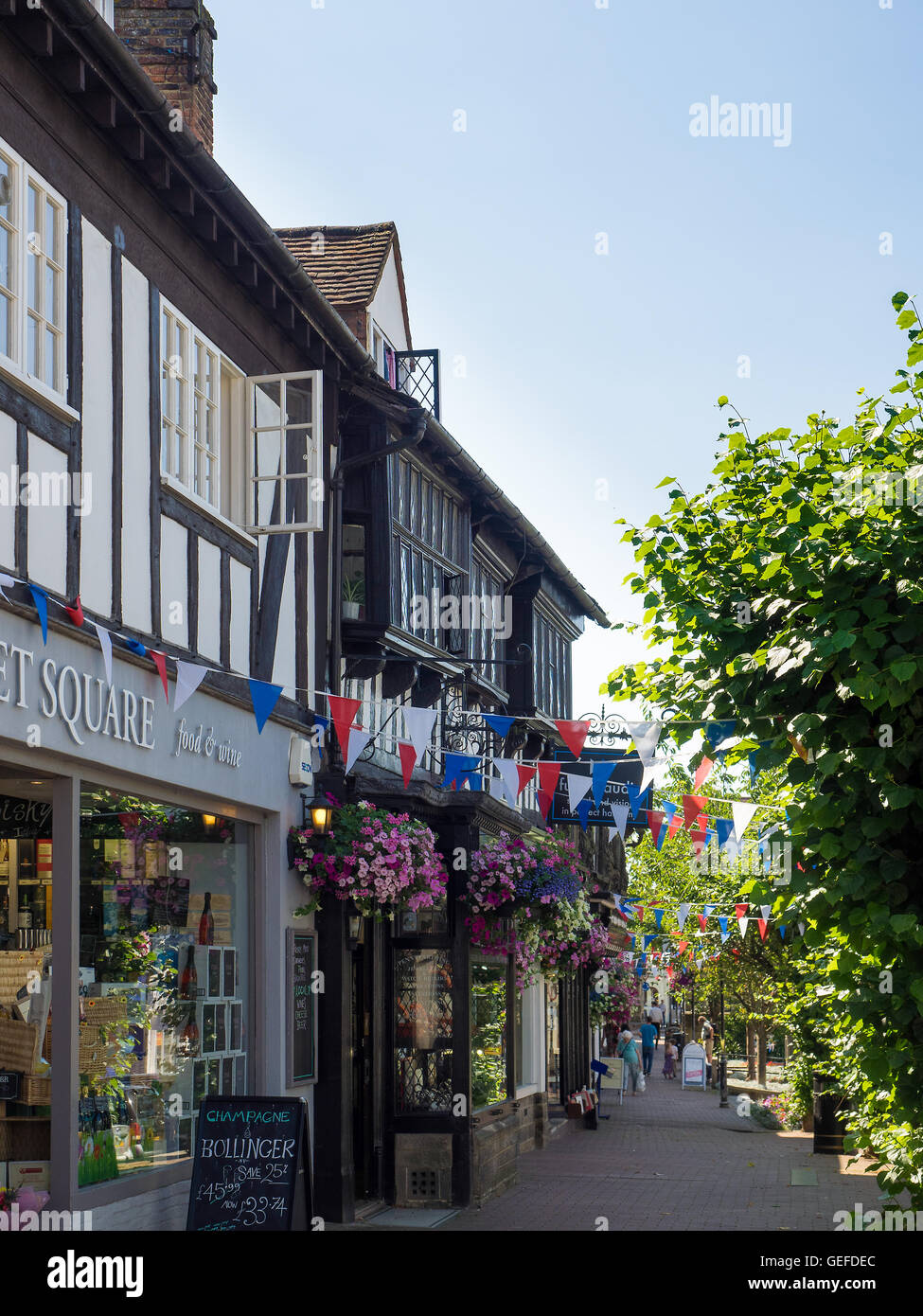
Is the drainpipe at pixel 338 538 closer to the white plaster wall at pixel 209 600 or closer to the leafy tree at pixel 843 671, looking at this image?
the white plaster wall at pixel 209 600

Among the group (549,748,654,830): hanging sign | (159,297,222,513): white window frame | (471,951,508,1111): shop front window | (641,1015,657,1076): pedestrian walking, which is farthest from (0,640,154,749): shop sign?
(641,1015,657,1076): pedestrian walking

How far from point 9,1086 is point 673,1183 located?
9.74 metres

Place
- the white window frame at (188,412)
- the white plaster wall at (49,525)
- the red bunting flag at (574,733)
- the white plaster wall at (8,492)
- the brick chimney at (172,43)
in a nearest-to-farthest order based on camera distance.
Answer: the white plaster wall at (8,492) → the white plaster wall at (49,525) → the white window frame at (188,412) → the red bunting flag at (574,733) → the brick chimney at (172,43)

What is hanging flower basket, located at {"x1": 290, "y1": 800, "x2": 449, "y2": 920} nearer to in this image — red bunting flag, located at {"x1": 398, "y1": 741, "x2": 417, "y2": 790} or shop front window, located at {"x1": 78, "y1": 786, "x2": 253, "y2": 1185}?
red bunting flag, located at {"x1": 398, "y1": 741, "x2": 417, "y2": 790}

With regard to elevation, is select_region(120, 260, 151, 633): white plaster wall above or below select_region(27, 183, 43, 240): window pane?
below

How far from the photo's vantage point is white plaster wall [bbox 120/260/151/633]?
9531 millimetres

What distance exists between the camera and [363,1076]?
14.4 meters

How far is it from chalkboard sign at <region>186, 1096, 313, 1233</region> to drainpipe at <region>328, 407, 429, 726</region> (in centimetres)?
387

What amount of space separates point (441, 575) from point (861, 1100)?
958 cm

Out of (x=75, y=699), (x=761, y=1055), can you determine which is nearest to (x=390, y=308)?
(x=75, y=699)

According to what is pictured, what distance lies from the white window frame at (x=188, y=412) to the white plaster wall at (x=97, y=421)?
90 cm

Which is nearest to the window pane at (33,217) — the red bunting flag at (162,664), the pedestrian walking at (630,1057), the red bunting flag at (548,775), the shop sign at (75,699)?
the shop sign at (75,699)

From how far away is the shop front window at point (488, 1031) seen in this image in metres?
15.9
